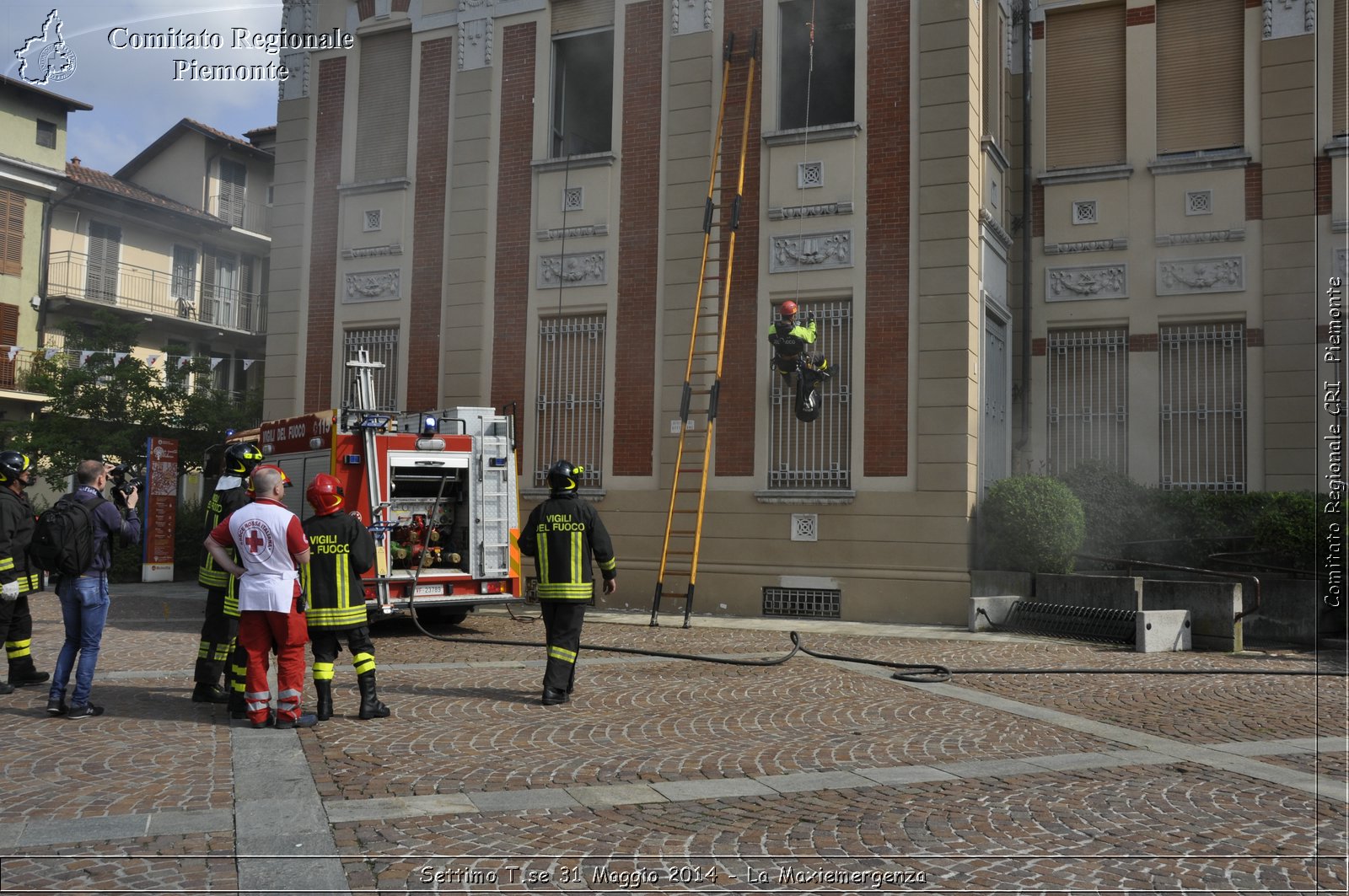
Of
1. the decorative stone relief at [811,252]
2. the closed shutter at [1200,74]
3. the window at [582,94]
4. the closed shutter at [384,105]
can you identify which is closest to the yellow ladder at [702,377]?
the decorative stone relief at [811,252]

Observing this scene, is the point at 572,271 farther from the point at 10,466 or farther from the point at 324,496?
the point at 324,496

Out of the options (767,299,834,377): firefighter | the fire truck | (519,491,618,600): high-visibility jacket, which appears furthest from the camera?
(767,299,834,377): firefighter

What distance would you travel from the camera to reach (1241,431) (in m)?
15.0

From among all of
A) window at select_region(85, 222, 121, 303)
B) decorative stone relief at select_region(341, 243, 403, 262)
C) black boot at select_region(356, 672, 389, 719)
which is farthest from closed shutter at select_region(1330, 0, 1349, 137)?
decorative stone relief at select_region(341, 243, 403, 262)

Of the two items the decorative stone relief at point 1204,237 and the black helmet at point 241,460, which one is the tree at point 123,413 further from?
the decorative stone relief at point 1204,237

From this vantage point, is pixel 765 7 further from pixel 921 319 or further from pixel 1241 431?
pixel 1241 431

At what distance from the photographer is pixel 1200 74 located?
1565 cm

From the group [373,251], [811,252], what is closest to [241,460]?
[811,252]

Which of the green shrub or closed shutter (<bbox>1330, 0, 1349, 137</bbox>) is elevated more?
closed shutter (<bbox>1330, 0, 1349, 137</bbox>)

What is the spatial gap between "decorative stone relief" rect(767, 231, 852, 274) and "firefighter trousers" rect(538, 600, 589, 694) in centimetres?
789

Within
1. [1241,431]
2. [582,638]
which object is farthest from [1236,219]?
[582,638]

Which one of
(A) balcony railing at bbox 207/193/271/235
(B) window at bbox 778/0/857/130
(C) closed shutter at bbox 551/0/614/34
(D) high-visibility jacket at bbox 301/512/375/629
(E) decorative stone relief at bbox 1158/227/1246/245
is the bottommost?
(D) high-visibility jacket at bbox 301/512/375/629

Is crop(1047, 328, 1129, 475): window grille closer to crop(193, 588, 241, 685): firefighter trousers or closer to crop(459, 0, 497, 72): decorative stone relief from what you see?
crop(459, 0, 497, 72): decorative stone relief

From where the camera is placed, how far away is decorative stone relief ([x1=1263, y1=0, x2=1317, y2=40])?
48.6ft
